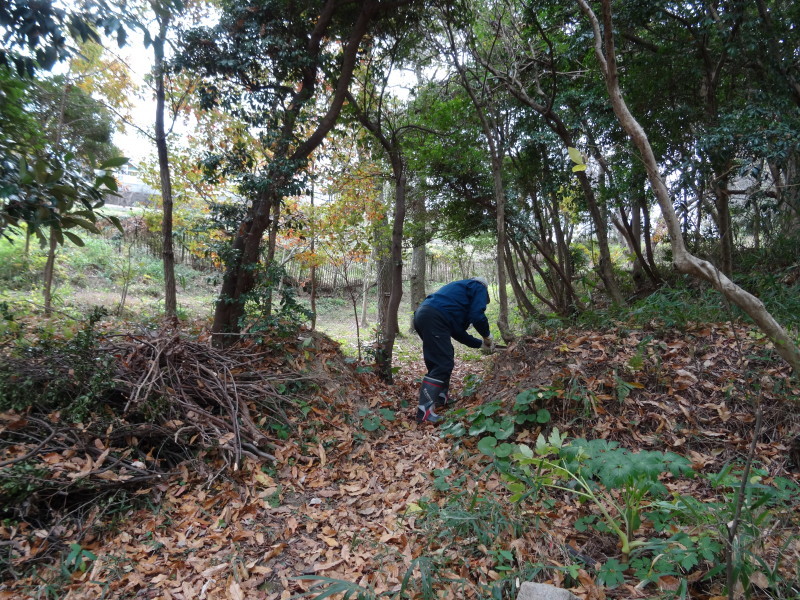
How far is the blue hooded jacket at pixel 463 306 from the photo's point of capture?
16.3 feet

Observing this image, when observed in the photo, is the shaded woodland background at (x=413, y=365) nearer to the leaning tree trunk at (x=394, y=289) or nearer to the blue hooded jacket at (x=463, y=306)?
the leaning tree trunk at (x=394, y=289)

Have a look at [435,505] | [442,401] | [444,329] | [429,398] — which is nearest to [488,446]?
[435,505]

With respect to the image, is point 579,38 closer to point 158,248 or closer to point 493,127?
point 493,127

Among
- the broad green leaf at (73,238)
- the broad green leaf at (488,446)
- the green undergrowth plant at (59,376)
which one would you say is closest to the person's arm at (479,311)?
the broad green leaf at (488,446)

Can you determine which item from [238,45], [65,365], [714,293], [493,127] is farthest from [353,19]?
[714,293]

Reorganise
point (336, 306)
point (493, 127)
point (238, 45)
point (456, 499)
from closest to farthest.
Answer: point (456, 499) → point (238, 45) → point (493, 127) → point (336, 306)

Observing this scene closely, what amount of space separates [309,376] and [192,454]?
4.87 feet

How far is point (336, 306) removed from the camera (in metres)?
15.4

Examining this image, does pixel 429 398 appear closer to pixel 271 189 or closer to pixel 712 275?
pixel 271 189

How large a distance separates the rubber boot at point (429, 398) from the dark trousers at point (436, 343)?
7 centimetres

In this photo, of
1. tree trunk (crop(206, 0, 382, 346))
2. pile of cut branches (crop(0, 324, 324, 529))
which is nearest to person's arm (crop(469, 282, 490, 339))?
pile of cut branches (crop(0, 324, 324, 529))

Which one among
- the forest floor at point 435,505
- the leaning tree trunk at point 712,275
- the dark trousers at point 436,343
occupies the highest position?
the leaning tree trunk at point 712,275

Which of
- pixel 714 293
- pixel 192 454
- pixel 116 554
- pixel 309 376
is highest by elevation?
pixel 714 293

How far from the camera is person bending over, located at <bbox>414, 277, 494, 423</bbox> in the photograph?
477cm
